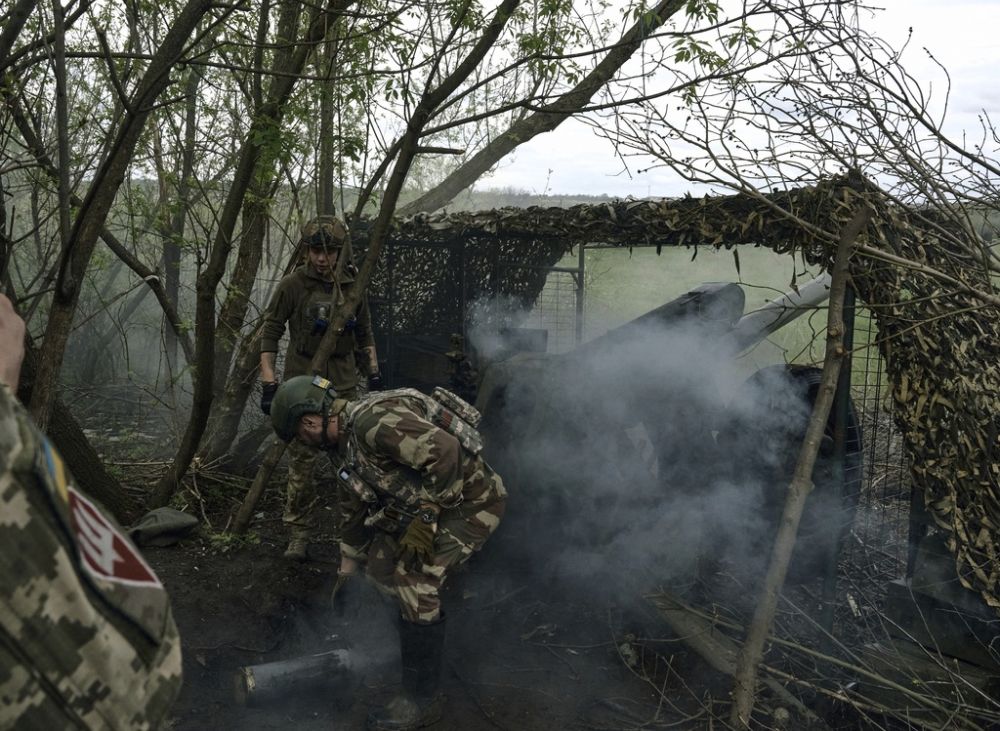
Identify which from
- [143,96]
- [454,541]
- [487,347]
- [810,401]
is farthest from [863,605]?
[143,96]

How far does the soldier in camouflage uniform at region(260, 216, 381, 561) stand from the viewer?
5.88 meters

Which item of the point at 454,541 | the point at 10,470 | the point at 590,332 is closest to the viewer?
the point at 10,470

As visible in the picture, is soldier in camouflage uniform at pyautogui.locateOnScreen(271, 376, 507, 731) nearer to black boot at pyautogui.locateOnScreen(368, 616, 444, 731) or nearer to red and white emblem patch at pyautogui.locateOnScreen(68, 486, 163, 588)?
black boot at pyautogui.locateOnScreen(368, 616, 444, 731)

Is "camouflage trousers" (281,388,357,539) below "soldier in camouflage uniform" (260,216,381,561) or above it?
below

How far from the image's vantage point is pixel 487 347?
7766 mm

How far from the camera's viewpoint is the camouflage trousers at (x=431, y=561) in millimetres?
4289

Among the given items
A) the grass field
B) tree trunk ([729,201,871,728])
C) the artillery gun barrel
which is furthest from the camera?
the grass field

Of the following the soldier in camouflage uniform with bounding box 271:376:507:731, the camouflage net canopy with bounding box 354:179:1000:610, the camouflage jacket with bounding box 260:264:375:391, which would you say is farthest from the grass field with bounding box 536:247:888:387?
the soldier in camouflage uniform with bounding box 271:376:507:731

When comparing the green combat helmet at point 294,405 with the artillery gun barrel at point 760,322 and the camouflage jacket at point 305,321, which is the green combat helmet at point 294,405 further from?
the artillery gun barrel at point 760,322

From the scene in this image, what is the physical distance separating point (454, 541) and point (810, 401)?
8.45 feet

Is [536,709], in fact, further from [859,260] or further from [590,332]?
[590,332]

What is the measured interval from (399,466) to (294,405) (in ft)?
2.16

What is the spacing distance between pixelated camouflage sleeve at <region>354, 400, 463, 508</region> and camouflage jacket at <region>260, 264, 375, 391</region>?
1922 mm

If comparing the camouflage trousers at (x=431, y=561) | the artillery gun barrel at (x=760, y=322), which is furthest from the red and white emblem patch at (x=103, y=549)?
the artillery gun barrel at (x=760, y=322)
